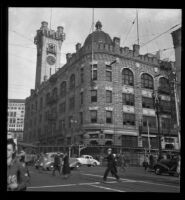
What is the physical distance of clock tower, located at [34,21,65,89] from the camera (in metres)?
68.6

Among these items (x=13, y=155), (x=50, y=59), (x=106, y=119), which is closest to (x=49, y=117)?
(x=106, y=119)

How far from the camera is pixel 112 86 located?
128 feet

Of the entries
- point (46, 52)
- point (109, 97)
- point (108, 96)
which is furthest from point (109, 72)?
point (46, 52)

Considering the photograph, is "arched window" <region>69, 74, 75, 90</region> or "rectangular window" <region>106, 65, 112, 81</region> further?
"arched window" <region>69, 74, 75, 90</region>

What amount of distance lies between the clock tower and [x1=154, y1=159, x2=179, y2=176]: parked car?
51.1 m

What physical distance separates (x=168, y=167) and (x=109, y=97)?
66.0 ft

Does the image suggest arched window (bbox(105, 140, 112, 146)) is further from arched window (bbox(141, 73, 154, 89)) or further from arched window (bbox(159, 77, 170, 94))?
arched window (bbox(159, 77, 170, 94))

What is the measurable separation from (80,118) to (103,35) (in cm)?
1464

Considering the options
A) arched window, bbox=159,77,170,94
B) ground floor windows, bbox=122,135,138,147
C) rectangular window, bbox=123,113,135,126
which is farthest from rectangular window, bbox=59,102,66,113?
arched window, bbox=159,77,170,94

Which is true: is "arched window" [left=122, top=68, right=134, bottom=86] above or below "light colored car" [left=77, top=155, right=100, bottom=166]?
above

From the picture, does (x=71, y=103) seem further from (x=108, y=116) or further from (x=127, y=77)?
(x=127, y=77)

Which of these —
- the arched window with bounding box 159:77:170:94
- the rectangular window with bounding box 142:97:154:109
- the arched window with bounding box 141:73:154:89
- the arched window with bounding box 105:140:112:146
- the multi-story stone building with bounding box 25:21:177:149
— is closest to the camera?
the arched window with bounding box 105:140:112:146

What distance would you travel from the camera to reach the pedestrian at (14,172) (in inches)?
199
